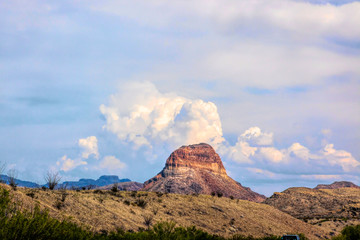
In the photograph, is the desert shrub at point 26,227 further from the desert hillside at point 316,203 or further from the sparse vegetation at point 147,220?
the desert hillside at point 316,203

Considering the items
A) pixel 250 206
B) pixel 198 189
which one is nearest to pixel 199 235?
pixel 250 206

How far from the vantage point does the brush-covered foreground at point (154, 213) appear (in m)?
37.7

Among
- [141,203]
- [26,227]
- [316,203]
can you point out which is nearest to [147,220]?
[141,203]

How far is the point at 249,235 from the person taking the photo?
57531mm

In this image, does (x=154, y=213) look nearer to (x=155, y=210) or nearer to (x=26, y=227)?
(x=155, y=210)

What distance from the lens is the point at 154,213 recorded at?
51.1 m

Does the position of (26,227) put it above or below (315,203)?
below

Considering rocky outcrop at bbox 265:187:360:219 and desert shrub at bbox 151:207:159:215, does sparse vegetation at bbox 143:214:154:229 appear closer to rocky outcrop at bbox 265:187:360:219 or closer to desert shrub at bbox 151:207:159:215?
desert shrub at bbox 151:207:159:215

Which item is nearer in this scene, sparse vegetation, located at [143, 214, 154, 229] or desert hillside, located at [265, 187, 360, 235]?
sparse vegetation, located at [143, 214, 154, 229]

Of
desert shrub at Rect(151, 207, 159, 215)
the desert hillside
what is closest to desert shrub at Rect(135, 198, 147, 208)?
desert shrub at Rect(151, 207, 159, 215)

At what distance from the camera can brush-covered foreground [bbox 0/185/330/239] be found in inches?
1485

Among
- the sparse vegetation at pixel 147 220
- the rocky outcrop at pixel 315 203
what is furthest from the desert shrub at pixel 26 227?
the rocky outcrop at pixel 315 203

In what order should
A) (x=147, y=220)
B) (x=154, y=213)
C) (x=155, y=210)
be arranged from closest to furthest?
(x=147, y=220) < (x=154, y=213) < (x=155, y=210)

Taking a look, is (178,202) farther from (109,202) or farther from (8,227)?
(8,227)
